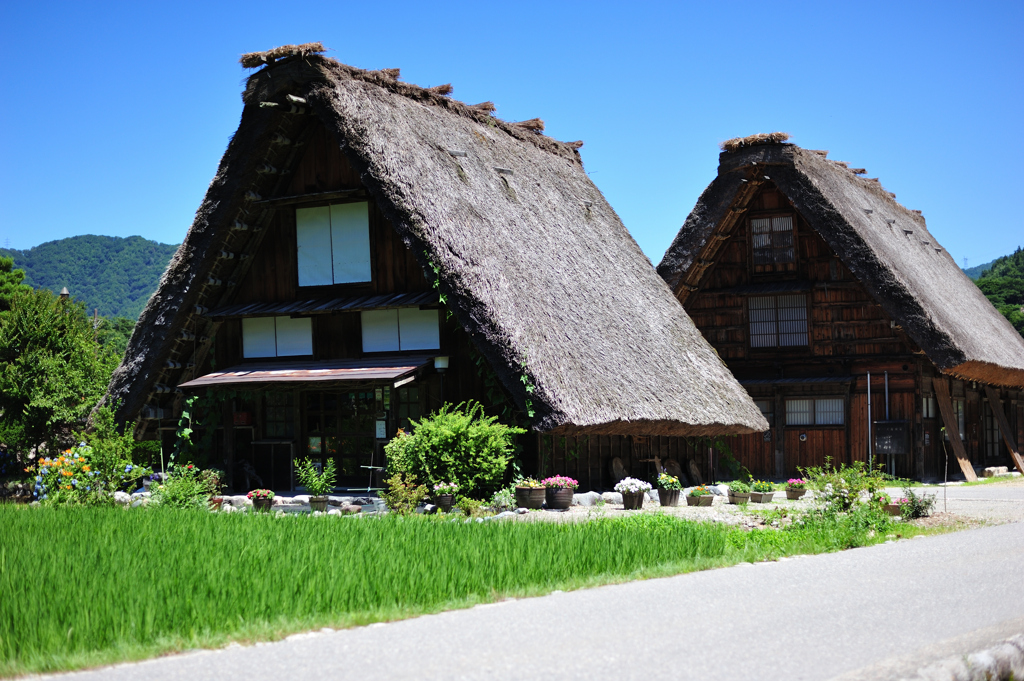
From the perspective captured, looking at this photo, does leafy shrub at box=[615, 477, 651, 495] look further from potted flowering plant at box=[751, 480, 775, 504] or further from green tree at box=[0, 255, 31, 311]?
green tree at box=[0, 255, 31, 311]

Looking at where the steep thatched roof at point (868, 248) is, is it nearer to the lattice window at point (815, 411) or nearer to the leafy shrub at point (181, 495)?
the lattice window at point (815, 411)

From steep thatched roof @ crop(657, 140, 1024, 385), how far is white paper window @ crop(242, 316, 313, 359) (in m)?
10.5

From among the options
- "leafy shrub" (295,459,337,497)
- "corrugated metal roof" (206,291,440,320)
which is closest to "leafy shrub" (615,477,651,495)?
"corrugated metal roof" (206,291,440,320)

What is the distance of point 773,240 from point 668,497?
468 inches

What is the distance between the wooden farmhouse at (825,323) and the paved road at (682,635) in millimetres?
15533

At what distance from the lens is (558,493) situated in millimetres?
14836

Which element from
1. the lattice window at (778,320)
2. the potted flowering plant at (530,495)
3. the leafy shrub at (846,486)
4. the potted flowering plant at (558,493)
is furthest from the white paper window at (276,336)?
the lattice window at (778,320)

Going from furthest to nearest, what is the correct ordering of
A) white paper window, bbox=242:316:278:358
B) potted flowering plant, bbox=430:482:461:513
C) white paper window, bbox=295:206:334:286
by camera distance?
white paper window, bbox=242:316:278:358, white paper window, bbox=295:206:334:286, potted flowering plant, bbox=430:482:461:513

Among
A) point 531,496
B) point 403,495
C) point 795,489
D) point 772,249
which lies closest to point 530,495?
point 531,496

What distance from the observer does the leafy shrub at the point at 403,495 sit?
14.2 metres

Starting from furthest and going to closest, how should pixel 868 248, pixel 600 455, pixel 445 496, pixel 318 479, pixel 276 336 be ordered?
pixel 868 248 < pixel 276 336 < pixel 600 455 < pixel 318 479 < pixel 445 496

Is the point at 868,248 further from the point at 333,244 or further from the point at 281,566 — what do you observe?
the point at 281,566

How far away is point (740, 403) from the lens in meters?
20.1

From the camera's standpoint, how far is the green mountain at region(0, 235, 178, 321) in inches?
4060
